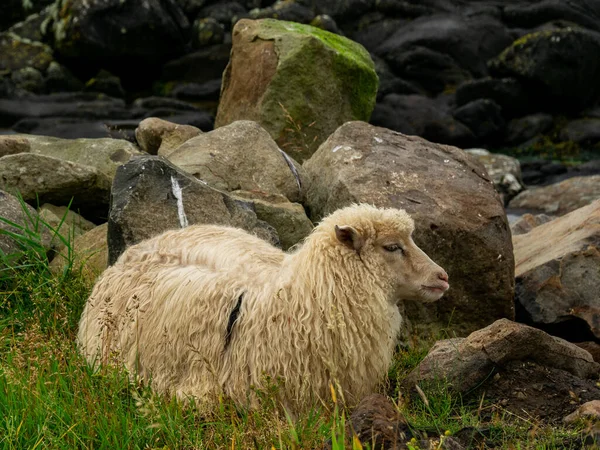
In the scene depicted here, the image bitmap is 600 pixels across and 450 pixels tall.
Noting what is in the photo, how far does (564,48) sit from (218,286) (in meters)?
21.8

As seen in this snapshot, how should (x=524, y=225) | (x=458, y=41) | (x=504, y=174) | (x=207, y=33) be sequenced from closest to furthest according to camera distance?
(x=524, y=225), (x=504, y=174), (x=207, y=33), (x=458, y=41)

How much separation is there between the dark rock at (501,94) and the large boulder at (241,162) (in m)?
18.5

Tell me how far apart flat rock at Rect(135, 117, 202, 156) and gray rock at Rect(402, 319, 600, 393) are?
4561mm

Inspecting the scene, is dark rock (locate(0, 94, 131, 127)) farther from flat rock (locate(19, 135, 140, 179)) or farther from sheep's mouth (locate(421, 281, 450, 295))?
sheep's mouth (locate(421, 281, 450, 295))

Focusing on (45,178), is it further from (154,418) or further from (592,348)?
(592,348)

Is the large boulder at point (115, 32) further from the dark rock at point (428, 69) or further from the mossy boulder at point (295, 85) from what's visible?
the mossy boulder at point (295, 85)

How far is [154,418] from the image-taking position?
15.6ft

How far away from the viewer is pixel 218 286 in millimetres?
5664

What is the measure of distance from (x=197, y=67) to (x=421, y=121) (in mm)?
6940

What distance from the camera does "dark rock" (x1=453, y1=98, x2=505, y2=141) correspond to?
25.1m

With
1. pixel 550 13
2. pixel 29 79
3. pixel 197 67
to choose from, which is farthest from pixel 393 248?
pixel 550 13

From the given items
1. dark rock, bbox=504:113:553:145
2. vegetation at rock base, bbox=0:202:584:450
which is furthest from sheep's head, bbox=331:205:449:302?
dark rock, bbox=504:113:553:145

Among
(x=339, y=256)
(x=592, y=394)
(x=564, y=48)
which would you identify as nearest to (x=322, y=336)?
(x=339, y=256)

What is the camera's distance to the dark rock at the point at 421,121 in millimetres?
24656
